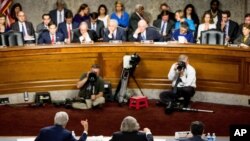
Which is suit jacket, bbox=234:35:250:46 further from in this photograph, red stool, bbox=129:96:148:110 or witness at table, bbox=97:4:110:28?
witness at table, bbox=97:4:110:28

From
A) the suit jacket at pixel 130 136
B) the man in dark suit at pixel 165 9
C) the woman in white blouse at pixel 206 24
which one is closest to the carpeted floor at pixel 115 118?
the woman in white blouse at pixel 206 24

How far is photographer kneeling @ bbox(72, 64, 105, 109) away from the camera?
12.8 m

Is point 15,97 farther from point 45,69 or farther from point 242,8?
point 242,8

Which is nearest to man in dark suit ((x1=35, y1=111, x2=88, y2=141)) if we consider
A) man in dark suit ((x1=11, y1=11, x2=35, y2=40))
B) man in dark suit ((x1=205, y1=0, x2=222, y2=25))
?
man in dark suit ((x1=11, y1=11, x2=35, y2=40))

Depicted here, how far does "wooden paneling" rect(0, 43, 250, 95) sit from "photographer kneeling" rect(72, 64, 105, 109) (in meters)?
0.65

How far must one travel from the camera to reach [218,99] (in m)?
13.4

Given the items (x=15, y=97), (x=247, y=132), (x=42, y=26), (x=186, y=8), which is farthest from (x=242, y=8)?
(x=247, y=132)

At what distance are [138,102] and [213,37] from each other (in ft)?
6.97

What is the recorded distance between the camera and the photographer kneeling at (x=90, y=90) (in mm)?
12758

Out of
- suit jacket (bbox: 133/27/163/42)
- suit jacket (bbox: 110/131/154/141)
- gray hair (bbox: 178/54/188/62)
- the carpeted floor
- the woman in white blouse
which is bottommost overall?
the carpeted floor

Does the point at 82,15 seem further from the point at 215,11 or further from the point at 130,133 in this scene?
the point at 130,133

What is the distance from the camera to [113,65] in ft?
44.5

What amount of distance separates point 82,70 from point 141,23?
164 cm

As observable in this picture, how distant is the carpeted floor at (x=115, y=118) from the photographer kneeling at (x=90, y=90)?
14 cm
